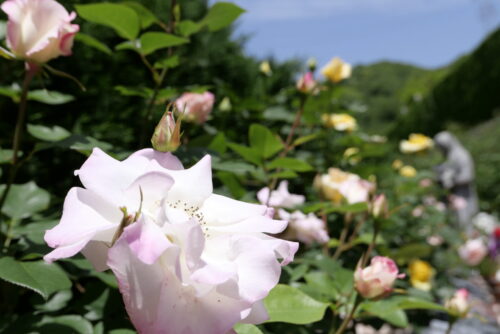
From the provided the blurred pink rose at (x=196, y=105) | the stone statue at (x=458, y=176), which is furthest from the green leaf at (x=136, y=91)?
the stone statue at (x=458, y=176)

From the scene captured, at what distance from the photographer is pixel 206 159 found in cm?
44

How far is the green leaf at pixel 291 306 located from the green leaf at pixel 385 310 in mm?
227

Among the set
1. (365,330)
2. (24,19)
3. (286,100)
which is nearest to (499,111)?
(365,330)

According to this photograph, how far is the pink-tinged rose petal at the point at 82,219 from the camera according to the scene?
0.34m

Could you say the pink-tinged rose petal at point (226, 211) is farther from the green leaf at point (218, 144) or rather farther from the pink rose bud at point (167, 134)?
the green leaf at point (218, 144)

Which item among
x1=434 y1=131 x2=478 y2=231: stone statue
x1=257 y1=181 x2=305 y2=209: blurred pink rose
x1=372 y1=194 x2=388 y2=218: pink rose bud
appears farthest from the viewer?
x1=434 y1=131 x2=478 y2=231: stone statue

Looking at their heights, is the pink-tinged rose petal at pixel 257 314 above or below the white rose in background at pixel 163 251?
below

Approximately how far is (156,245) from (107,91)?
1.35 meters

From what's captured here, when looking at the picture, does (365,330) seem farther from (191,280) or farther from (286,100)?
(191,280)

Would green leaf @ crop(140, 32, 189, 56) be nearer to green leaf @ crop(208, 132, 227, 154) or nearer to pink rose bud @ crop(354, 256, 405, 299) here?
green leaf @ crop(208, 132, 227, 154)

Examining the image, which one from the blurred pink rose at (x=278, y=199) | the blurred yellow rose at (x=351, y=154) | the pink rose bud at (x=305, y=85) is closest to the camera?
the blurred pink rose at (x=278, y=199)

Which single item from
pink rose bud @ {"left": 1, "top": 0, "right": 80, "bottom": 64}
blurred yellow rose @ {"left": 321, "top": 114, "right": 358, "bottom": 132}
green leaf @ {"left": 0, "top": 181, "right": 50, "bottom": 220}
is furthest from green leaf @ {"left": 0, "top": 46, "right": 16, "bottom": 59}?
blurred yellow rose @ {"left": 321, "top": 114, "right": 358, "bottom": 132}

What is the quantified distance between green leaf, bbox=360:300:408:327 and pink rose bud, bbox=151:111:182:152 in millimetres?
447

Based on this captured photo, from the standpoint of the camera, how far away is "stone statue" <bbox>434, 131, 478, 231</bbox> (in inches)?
229
